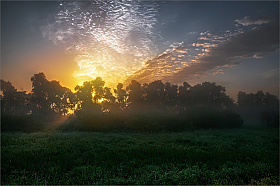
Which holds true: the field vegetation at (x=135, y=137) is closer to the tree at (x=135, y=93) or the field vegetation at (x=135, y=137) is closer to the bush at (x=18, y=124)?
the bush at (x=18, y=124)

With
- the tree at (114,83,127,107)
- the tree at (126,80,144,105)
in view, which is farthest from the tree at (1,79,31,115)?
the tree at (126,80,144,105)

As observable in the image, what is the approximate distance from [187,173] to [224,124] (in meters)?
43.7

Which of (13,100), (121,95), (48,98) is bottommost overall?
(13,100)

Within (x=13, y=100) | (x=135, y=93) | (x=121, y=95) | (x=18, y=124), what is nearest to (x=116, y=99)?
(x=121, y=95)

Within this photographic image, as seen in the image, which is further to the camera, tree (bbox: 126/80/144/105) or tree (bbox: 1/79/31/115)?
tree (bbox: 126/80/144/105)

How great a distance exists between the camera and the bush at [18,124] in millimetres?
27578

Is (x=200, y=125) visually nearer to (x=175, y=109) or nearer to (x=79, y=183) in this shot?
(x=175, y=109)

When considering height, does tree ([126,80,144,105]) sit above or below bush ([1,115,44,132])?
above


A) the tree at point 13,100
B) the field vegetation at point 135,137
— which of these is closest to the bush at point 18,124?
the field vegetation at point 135,137

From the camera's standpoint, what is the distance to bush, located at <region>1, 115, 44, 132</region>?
2758cm

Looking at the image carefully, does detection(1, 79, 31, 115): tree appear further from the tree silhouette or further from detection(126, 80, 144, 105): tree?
detection(126, 80, 144, 105): tree

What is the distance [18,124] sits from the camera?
2848cm

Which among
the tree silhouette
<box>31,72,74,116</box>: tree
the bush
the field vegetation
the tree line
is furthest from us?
the tree silhouette

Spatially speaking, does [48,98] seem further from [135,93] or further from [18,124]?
[135,93]
